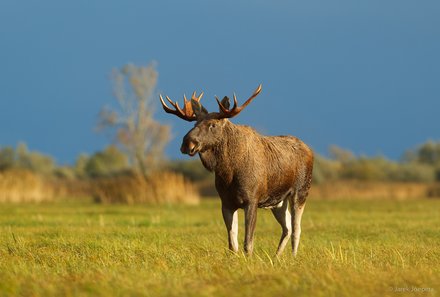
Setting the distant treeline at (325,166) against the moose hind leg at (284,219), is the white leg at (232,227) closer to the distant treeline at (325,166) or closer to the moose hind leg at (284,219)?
the moose hind leg at (284,219)

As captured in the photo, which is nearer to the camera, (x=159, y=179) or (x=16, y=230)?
(x=16, y=230)

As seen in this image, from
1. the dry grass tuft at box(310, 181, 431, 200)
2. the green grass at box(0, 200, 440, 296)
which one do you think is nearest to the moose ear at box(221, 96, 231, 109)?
the green grass at box(0, 200, 440, 296)

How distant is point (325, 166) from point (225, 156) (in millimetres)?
46156

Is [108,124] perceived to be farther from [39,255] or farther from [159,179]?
[39,255]

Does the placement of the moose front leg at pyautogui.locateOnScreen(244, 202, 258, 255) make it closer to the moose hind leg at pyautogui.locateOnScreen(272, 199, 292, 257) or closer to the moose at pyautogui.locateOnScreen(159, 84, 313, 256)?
the moose at pyautogui.locateOnScreen(159, 84, 313, 256)

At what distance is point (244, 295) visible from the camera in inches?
282

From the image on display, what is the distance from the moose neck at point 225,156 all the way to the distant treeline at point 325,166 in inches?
1416

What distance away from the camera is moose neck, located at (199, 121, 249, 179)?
10594mm

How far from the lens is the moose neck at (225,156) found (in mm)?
10594

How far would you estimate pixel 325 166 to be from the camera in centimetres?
5619

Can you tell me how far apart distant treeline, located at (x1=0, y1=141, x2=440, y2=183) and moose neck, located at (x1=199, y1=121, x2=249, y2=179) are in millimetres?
35967

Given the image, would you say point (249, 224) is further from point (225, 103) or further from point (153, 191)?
point (153, 191)

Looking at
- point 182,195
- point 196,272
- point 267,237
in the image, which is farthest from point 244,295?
point 182,195

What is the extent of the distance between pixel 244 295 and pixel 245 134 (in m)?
4.00
